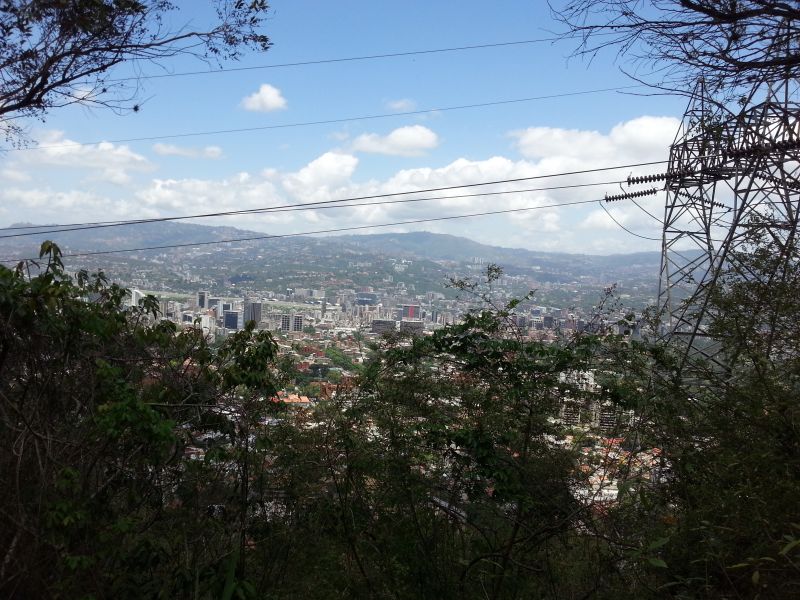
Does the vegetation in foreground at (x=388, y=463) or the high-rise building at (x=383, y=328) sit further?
the high-rise building at (x=383, y=328)

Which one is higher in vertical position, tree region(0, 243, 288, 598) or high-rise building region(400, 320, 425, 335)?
high-rise building region(400, 320, 425, 335)

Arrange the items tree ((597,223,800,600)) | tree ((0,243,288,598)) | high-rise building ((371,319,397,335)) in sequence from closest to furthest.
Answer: tree ((597,223,800,600)), tree ((0,243,288,598)), high-rise building ((371,319,397,335))

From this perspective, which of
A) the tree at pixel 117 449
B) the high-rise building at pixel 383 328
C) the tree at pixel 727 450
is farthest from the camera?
the high-rise building at pixel 383 328

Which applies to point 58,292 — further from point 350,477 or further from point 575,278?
point 575,278

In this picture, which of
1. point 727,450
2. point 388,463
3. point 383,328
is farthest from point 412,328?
point 727,450

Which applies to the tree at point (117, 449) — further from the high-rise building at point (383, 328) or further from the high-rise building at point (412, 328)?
the high-rise building at point (412, 328)

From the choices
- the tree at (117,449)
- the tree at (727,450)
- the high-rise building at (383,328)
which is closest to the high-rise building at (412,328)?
the high-rise building at (383,328)

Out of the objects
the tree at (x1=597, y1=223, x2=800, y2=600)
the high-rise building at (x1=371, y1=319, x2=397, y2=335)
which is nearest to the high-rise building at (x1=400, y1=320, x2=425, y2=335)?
the high-rise building at (x1=371, y1=319, x2=397, y2=335)

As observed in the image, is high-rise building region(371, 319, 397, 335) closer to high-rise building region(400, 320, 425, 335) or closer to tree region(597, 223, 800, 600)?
high-rise building region(400, 320, 425, 335)

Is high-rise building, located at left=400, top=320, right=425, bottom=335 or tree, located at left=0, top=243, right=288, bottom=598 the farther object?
high-rise building, located at left=400, top=320, right=425, bottom=335

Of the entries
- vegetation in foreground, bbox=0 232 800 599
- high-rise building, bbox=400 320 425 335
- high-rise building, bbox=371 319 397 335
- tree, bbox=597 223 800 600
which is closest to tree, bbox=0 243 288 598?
vegetation in foreground, bbox=0 232 800 599

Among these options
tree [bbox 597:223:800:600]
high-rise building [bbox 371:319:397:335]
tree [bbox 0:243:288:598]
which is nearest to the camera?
tree [bbox 597:223:800:600]

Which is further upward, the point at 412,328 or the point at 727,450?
the point at 412,328

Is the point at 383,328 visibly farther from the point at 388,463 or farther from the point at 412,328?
the point at 388,463
